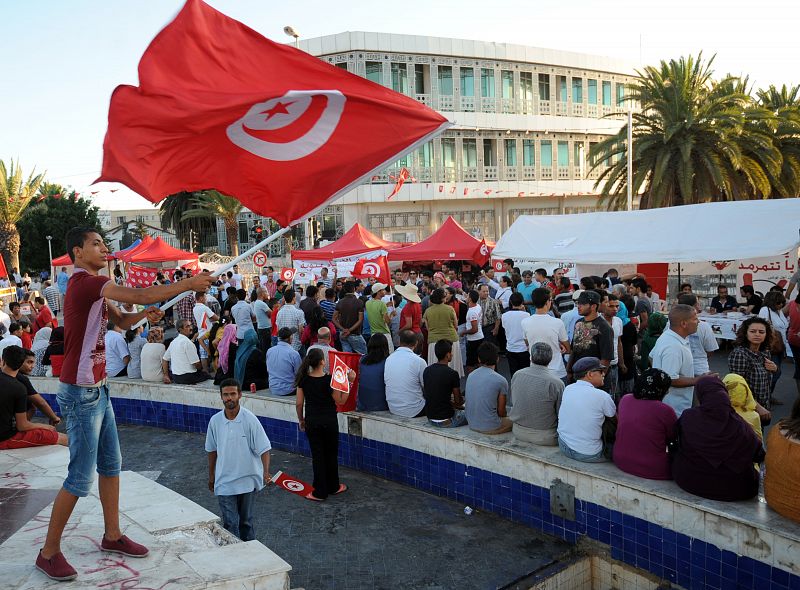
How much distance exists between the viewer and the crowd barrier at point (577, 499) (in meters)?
4.52

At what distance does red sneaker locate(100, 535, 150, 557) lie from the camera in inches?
164

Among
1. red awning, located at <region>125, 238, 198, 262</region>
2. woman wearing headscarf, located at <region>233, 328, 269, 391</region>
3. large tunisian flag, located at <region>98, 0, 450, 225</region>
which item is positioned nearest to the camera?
large tunisian flag, located at <region>98, 0, 450, 225</region>

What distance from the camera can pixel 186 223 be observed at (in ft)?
153

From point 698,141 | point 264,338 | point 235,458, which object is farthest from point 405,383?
point 698,141

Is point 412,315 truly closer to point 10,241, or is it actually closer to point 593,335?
point 593,335

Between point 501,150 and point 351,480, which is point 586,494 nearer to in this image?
point 351,480

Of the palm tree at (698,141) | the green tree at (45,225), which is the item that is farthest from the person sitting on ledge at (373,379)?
the green tree at (45,225)

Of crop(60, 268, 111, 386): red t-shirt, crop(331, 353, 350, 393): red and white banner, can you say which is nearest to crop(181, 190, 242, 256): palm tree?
crop(331, 353, 350, 393): red and white banner

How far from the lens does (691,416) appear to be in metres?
4.97

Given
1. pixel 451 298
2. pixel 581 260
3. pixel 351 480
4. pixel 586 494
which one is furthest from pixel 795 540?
pixel 581 260

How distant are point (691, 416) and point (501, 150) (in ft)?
118

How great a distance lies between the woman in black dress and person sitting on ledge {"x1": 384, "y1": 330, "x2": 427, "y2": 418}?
0.81 metres

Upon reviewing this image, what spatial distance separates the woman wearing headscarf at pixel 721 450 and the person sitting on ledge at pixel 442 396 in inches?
105

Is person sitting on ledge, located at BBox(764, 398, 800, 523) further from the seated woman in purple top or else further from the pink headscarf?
the pink headscarf
